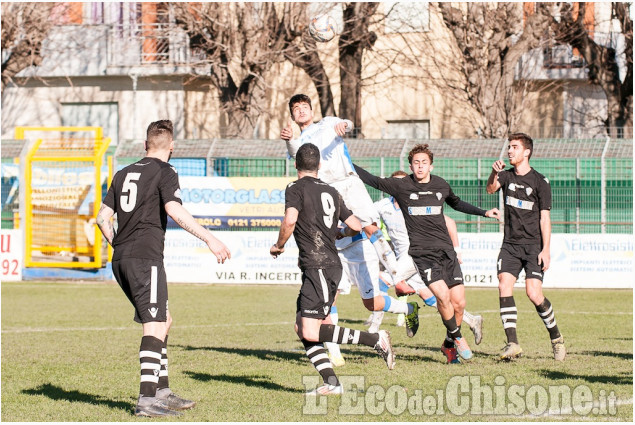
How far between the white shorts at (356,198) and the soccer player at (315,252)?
6.81 feet

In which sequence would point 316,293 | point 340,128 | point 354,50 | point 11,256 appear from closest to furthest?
point 316,293
point 340,128
point 11,256
point 354,50

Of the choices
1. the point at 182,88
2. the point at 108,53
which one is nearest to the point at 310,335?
the point at 182,88

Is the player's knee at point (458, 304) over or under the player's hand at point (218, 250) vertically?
under

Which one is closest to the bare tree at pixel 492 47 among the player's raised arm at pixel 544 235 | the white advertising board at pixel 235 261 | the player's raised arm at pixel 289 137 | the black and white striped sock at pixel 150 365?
the white advertising board at pixel 235 261

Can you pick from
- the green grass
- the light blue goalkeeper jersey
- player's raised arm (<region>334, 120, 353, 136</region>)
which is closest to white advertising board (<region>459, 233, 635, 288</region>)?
the green grass

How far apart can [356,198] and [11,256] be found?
49.7 feet

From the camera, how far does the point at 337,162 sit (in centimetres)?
1052

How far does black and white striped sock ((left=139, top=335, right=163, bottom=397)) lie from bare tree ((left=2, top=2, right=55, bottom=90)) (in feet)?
78.9

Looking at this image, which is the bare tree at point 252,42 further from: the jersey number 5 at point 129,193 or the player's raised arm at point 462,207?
the jersey number 5 at point 129,193

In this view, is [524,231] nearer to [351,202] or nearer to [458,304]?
[458,304]

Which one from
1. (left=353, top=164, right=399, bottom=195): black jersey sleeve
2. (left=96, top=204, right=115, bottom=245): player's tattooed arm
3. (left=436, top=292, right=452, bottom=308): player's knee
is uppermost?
(left=353, top=164, right=399, bottom=195): black jersey sleeve

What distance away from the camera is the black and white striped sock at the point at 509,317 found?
1041 cm

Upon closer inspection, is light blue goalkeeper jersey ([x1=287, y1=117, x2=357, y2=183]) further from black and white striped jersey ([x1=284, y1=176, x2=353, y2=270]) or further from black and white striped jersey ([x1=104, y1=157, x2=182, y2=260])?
black and white striped jersey ([x1=104, y1=157, x2=182, y2=260])

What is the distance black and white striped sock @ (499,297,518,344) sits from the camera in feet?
34.1
